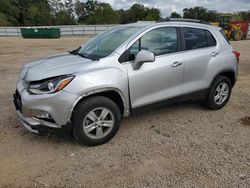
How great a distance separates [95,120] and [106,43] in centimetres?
134

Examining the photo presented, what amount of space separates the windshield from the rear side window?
3.08 ft

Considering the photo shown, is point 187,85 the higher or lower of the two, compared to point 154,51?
lower

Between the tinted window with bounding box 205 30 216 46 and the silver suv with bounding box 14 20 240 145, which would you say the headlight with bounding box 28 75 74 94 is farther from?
the tinted window with bounding box 205 30 216 46

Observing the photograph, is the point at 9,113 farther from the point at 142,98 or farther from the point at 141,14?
the point at 141,14

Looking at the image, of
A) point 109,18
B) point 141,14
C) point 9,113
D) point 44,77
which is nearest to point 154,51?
point 44,77

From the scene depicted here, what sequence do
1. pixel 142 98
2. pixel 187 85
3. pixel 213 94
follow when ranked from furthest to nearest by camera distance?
pixel 213 94, pixel 187 85, pixel 142 98

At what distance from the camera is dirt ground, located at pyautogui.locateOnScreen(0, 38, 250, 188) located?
301 cm

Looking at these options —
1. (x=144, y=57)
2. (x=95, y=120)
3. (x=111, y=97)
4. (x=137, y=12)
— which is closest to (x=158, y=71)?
(x=144, y=57)

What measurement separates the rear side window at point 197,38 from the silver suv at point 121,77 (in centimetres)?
2

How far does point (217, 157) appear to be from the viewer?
3438 mm

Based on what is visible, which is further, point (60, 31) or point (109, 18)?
point (109, 18)

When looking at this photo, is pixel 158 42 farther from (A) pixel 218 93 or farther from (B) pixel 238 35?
(B) pixel 238 35

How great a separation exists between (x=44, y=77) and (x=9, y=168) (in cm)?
119

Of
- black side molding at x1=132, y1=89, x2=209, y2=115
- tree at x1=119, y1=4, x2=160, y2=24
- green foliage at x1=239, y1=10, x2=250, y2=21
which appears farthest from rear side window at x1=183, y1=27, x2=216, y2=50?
tree at x1=119, y1=4, x2=160, y2=24
